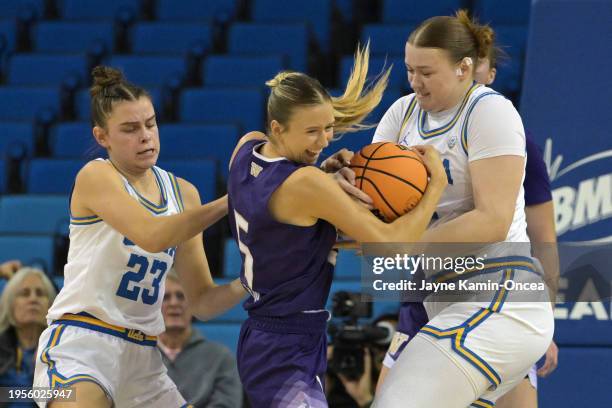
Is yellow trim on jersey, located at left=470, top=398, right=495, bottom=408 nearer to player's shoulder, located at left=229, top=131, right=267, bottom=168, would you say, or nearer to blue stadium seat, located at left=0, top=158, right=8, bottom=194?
player's shoulder, located at left=229, top=131, right=267, bottom=168

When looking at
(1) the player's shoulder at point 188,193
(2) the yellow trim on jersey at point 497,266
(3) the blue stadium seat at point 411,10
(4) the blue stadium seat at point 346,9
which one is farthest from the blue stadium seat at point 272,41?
(2) the yellow trim on jersey at point 497,266

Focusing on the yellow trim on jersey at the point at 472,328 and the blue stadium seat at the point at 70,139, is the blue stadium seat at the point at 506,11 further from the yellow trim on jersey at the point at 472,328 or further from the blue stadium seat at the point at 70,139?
the yellow trim on jersey at the point at 472,328

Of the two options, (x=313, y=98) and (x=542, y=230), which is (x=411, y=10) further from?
(x=313, y=98)

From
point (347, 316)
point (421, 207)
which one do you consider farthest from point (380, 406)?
point (347, 316)

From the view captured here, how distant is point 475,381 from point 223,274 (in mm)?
3637

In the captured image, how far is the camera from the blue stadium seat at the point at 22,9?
9.39 m

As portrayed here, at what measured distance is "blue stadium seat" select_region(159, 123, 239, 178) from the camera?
7.49 m

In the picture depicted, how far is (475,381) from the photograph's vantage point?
322cm

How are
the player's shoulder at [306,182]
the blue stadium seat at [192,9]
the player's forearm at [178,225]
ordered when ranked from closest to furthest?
the player's shoulder at [306,182]
the player's forearm at [178,225]
the blue stadium seat at [192,9]

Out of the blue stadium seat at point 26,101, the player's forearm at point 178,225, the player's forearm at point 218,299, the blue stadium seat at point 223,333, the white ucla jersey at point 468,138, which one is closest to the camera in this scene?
the white ucla jersey at point 468,138

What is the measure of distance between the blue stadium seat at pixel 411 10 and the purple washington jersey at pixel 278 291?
216 inches

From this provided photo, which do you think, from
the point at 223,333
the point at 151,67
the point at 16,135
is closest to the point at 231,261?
the point at 223,333

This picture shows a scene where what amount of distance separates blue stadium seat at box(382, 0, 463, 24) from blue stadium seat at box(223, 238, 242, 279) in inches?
118

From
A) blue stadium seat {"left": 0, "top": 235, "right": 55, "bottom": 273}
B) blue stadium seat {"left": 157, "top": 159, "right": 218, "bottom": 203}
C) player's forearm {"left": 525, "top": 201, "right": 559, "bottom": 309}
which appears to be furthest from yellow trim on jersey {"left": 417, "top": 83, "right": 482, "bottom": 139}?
blue stadium seat {"left": 0, "top": 235, "right": 55, "bottom": 273}
